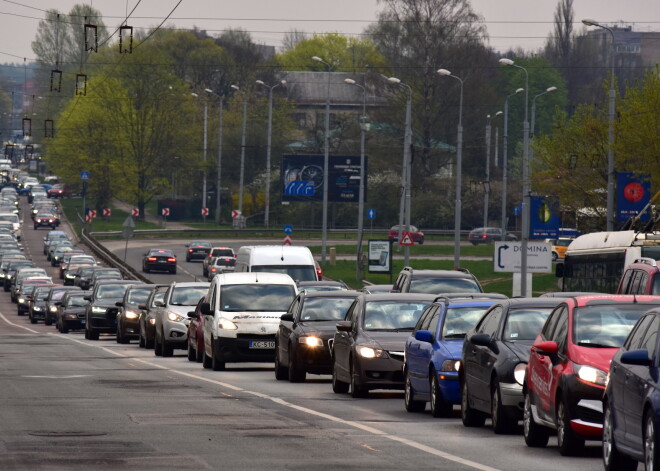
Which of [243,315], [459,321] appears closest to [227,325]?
[243,315]

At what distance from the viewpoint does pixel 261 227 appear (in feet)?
392

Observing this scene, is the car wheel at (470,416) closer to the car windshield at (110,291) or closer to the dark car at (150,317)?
the dark car at (150,317)

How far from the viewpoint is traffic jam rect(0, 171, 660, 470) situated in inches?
484

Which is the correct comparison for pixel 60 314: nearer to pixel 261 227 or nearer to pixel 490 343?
pixel 490 343

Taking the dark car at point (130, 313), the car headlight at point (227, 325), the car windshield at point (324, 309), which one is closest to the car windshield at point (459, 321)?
the car windshield at point (324, 309)

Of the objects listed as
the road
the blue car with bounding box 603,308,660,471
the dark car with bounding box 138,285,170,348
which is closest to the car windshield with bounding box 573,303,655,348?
the road

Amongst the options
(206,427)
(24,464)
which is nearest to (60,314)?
(206,427)

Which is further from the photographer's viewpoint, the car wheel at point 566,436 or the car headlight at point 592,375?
the car wheel at point 566,436

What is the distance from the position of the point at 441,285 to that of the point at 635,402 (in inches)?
752

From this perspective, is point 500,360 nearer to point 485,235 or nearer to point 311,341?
point 311,341

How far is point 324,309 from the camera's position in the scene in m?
25.7

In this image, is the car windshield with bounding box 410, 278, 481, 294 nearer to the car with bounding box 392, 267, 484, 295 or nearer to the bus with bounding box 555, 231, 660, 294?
the car with bounding box 392, 267, 484, 295

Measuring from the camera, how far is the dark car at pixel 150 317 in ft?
126

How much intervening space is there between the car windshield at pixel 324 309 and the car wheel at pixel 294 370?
0.73m
